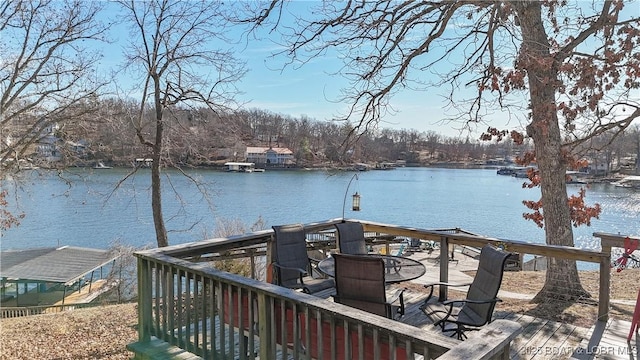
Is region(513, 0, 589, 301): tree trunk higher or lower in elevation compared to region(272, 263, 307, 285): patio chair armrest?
higher

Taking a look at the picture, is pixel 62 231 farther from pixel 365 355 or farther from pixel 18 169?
pixel 365 355

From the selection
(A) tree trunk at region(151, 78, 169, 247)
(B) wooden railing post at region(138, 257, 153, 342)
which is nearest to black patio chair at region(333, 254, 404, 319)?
(B) wooden railing post at region(138, 257, 153, 342)

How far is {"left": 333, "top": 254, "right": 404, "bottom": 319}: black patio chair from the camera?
2.99 m

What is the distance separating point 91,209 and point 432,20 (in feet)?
68.4

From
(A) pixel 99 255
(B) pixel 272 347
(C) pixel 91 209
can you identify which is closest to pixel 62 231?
(C) pixel 91 209

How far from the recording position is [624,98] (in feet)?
21.9

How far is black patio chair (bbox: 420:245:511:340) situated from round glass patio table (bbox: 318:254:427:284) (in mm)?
358

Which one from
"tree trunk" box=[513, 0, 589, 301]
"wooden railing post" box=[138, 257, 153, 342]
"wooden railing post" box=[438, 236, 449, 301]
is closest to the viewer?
"wooden railing post" box=[138, 257, 153, 342]

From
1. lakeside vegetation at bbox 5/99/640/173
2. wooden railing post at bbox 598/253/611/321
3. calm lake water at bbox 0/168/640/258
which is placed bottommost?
calm lake water at bbox 0/168/640/258

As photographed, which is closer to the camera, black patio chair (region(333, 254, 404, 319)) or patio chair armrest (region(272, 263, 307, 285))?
black patio chair (region(333, 254, 404, 319))

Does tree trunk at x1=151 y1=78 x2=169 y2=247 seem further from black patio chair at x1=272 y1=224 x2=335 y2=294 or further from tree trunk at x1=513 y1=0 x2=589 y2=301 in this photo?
tree trunk at x1=513 y1=0 x2=589 y2=301

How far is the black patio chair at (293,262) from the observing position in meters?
4.27

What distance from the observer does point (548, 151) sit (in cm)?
655

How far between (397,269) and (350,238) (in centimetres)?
98
